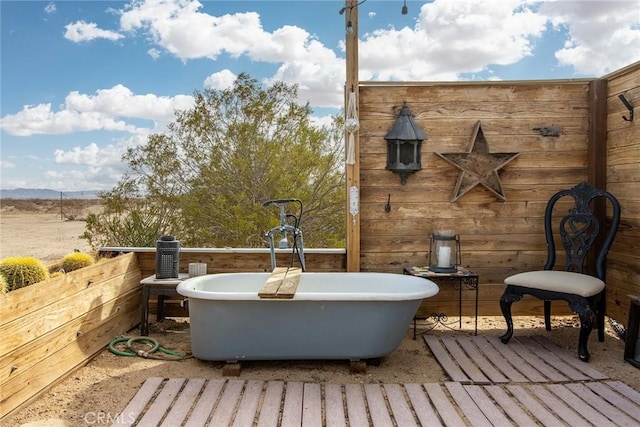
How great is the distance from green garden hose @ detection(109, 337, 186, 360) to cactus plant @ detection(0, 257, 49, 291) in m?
0.70

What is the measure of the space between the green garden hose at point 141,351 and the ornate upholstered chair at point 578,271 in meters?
2.33

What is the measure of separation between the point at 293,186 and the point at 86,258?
2347mm

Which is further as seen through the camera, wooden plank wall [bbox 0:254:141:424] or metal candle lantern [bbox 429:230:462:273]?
metal candle lantern [bbox 429:230:462:273]

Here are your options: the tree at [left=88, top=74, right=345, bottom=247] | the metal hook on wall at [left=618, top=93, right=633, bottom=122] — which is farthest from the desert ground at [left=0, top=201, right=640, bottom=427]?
the metal hook on wall at [left=618, top=93, right=633, bottom=122]

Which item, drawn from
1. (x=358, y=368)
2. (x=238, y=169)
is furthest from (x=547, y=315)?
(x=238, y=169)

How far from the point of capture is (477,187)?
3811mm

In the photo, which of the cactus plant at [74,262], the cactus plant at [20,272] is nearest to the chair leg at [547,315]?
the cactus plant at [74,262]

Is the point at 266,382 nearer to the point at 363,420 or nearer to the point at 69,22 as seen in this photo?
the point at 363,420

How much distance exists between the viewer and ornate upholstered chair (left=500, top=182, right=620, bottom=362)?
3010 millimetres

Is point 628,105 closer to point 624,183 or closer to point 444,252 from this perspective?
point 624,183

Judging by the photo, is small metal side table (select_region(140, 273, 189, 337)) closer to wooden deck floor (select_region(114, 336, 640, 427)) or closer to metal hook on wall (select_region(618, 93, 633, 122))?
wooden deck floor (select_region(114, 336, 640, 427))

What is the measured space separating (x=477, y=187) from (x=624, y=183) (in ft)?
3.38

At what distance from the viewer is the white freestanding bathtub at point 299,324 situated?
2.71m

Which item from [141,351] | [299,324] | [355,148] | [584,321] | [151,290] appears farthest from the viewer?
[355,148]
